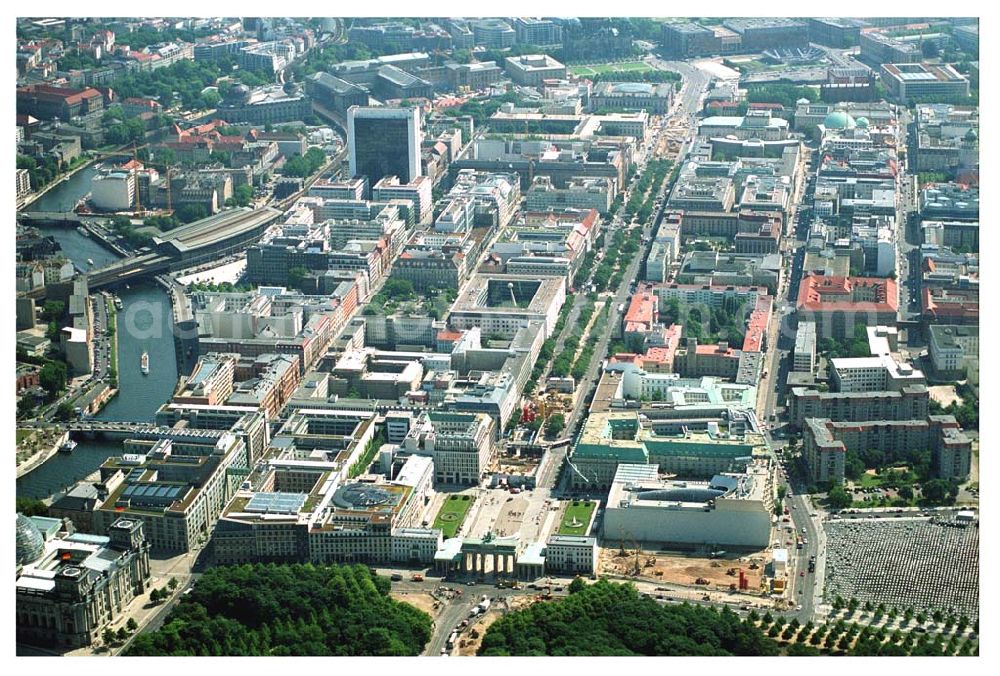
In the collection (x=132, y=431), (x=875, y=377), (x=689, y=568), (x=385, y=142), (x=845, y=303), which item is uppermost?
(x=385, y=142)

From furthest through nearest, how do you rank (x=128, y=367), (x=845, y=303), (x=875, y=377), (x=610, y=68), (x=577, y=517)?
(x=610, y=68) < (x=845, y=303) < (x=128, y=367) < (x=875, y=377) < (x=577, y=517)

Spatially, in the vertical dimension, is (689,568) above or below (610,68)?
below

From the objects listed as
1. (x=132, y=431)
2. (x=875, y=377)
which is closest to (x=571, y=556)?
(x=875, y=377)

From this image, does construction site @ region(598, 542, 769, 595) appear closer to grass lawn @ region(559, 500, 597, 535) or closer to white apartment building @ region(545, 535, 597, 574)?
white apartment building @ region(545, 535, 597, 574)

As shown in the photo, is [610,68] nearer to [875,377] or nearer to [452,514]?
[875,377]

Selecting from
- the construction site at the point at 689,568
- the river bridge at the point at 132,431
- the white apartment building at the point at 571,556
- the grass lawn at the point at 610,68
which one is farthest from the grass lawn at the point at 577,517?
the grass lawn at the point at 610,68

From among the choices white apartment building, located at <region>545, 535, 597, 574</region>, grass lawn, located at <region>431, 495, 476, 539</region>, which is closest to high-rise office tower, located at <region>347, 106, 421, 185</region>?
grass lawn, located at <region>431, 495, 476, 539</region>

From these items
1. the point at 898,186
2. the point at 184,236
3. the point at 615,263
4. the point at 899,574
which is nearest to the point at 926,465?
the point at 899,574
